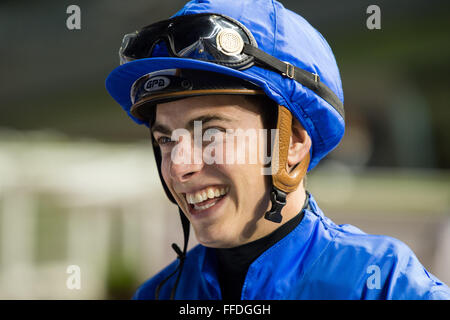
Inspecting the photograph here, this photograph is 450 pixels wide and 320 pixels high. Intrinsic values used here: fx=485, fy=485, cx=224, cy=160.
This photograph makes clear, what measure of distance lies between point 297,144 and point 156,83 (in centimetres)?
59

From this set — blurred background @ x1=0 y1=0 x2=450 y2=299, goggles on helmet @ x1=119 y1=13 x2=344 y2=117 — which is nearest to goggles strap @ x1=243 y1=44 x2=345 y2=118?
goggles on helmet @ x1=119 y1=13 x2=344 y2=117

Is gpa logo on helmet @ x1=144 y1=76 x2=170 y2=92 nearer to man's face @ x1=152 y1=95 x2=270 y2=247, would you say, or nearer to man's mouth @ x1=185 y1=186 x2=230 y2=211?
man's face @ x1=152 y1=95 x2=270 y2=247

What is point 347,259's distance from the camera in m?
1.74

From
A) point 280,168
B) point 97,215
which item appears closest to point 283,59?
point 280,168

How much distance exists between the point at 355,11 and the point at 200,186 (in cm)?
988

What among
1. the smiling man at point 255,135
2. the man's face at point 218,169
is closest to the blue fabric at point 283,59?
the smiling man at point 255,135

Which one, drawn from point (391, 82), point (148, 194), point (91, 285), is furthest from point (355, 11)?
point (91, 285)

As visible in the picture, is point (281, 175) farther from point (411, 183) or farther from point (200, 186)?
point (411, 183)

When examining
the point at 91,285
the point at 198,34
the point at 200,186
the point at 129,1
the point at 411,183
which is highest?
the point at 129,1

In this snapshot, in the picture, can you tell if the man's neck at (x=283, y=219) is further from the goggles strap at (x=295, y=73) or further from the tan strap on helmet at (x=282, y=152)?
the goggles strap at (x=295, y=73)

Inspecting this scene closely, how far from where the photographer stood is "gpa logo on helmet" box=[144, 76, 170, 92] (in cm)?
177

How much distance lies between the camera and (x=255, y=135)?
1.79m

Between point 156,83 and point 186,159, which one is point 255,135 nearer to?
point 186,159

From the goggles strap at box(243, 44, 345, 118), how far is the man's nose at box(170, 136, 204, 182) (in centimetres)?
38
